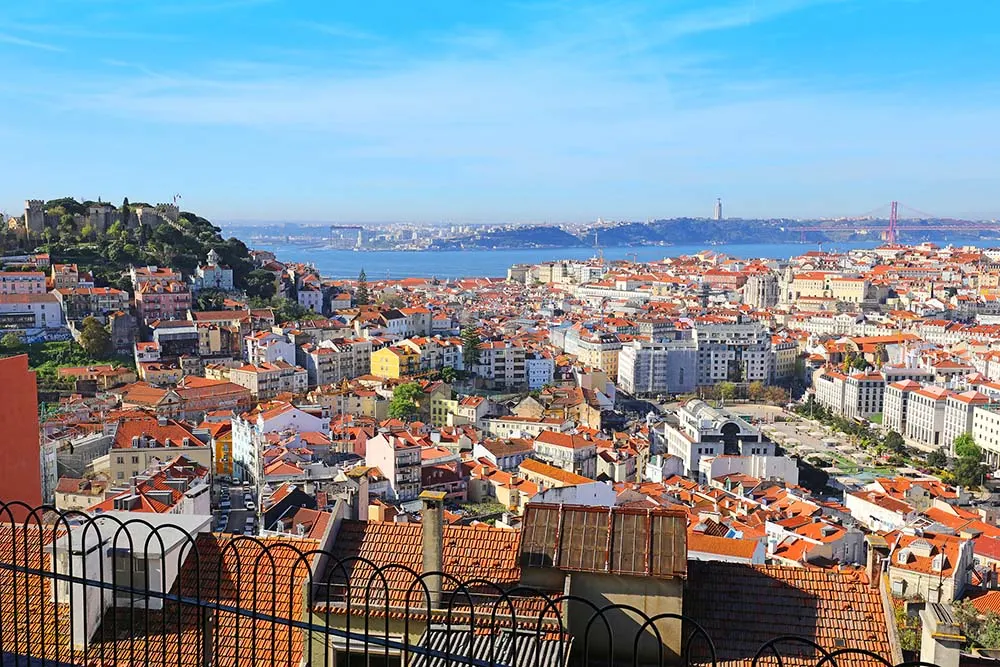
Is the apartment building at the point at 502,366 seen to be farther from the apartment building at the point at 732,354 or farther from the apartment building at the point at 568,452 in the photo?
the apartment building at the point at 568,452

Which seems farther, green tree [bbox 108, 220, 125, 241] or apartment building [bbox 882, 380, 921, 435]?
green tree [bbox 108, 220, 125, 241]

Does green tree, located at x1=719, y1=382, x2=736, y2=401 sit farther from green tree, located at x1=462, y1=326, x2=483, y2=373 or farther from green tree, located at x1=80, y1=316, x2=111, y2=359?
green tree, located at x1=80, y1=316, x2=111, y2=359

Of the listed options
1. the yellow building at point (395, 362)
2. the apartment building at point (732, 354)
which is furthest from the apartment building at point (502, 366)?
the apartment building at point (732, 354)

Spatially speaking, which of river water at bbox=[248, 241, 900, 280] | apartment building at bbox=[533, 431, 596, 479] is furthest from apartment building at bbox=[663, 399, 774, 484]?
river water at bbox=[248, 241, 900, 280]

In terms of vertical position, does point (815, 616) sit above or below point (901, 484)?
above

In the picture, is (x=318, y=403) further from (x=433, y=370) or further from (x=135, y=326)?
(x=135, y=326)

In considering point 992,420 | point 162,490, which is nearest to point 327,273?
point 992,420
